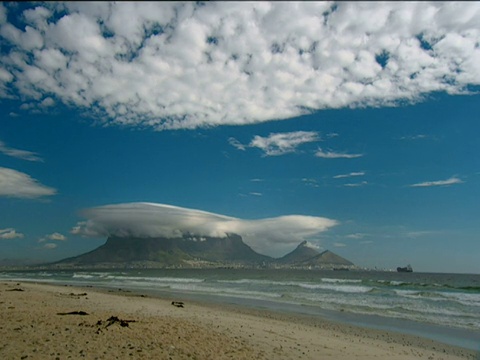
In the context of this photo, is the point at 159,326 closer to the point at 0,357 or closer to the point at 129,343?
the point at 129,343

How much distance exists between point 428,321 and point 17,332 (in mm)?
22445

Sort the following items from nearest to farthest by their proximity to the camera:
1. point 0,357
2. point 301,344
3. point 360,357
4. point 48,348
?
point 0,357 < point 48,348 < point 360,357 < point 301,344

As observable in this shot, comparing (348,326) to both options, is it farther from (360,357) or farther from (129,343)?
(129,343)

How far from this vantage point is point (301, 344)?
13.5 m

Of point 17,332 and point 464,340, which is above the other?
point 17,332

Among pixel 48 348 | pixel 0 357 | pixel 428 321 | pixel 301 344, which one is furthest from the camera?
pixel 428 321

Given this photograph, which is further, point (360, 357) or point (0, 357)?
point (360, 357)

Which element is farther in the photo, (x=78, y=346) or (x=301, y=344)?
(x=301, y=344)

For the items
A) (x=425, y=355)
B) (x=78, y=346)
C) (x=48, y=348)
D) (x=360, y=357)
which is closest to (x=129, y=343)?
(x=78, y=346)

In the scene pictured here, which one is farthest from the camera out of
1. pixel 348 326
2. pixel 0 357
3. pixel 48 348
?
pixel 348 326

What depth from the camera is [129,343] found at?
11148 millimetres

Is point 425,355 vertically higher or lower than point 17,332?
lower

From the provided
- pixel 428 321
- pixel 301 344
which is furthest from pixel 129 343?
pixel 428 321

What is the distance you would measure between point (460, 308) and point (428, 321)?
416 inches
